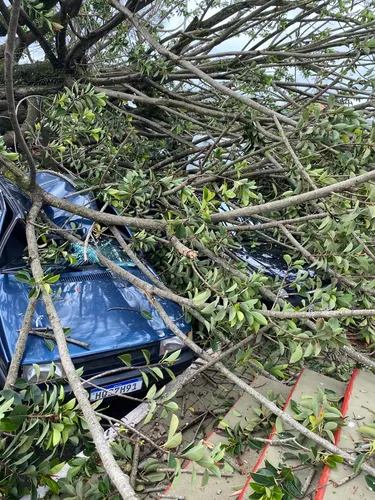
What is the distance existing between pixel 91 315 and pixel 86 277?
46cm

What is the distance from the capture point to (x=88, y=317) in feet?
10.1

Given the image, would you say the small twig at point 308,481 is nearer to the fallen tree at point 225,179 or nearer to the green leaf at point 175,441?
the fallen tree at point 225,179

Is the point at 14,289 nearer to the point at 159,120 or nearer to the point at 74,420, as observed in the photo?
the point at 74,420

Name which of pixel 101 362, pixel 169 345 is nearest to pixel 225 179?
pixel 169 345

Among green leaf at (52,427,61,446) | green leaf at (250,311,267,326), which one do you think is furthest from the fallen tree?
green leaf at (52,427,61,446)

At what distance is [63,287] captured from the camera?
10.7ft

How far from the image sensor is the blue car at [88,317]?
2682 mm

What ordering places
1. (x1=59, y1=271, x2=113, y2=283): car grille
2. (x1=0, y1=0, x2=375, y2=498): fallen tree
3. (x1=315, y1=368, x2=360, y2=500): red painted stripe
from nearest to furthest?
(x1=315, y1=368, x2=360, y2=500): red painted stripe
(x1=0, y1=0, x2=375, y2=498): fallen tree
(x1=59, y1=271, x2=113, y2=283): car grille

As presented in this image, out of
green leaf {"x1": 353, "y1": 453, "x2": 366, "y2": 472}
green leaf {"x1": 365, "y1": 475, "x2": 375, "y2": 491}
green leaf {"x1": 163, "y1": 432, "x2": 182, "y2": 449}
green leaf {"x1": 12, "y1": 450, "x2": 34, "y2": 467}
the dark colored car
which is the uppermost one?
green leaf {"x1": 12, "y1": 450, "x2": 34, "y2": 467}

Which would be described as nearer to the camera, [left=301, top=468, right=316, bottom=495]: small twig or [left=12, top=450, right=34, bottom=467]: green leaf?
[left=12, top=450, right=34, bottom=467]: green leaf

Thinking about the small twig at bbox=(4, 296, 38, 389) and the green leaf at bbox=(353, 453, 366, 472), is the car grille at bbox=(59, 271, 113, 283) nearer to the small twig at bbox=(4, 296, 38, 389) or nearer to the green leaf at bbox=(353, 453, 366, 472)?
the small twig at bbox=(4, 296, 38, 389)

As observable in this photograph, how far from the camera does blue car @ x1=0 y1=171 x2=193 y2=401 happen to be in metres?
2.68

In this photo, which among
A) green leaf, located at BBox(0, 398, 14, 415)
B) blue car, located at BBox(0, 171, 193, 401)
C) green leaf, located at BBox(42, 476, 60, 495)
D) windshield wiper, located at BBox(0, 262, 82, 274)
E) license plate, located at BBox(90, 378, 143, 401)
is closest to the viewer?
green leaf, located at BBox(0, 398, 14, 415)

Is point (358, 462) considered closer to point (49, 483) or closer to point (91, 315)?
point (49, 483)
